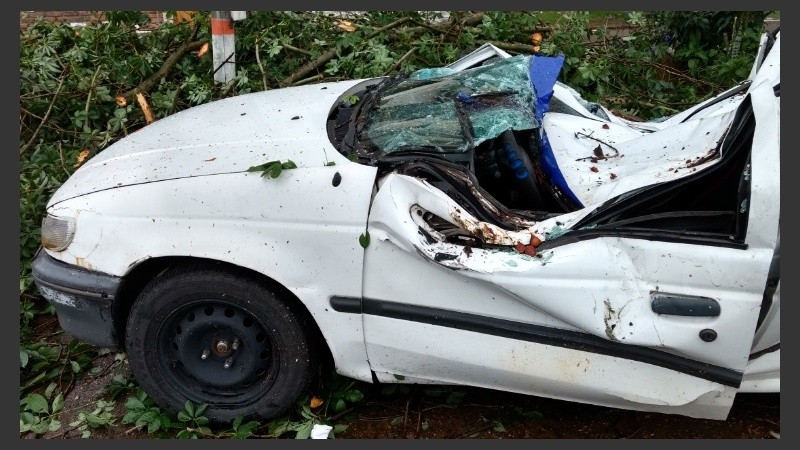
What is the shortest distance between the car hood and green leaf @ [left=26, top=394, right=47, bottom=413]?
957 mm

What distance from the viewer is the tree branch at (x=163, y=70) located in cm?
546

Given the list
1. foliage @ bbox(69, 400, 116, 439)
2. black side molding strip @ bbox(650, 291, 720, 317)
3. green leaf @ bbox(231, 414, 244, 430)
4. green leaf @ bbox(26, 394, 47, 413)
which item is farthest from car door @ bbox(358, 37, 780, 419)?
green leaf @ bbox(26, 394, 47, 413)

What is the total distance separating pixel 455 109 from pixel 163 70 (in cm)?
330

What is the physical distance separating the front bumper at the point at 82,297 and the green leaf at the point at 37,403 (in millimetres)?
474

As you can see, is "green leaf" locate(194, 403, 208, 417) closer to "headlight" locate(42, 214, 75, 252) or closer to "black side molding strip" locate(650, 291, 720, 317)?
"headlight" locate(42, 214, 75, 252)

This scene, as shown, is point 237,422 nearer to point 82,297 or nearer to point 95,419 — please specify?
point 95,419

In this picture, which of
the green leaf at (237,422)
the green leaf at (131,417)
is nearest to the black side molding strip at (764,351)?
the green leaf at (237,422)

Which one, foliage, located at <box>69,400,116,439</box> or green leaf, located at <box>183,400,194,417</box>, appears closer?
green leaf, located at <box>183,400,194,417</box>

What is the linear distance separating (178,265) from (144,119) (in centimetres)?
269

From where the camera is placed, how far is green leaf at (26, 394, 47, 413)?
3.41 metres

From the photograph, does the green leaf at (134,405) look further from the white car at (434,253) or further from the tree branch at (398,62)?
the tree branch at (398,62)

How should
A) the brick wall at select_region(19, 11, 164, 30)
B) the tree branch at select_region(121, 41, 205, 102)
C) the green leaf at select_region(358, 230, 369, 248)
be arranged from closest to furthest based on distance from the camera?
the green leaf at select_region(358, 230, 369, 248) → the tree branch at select_region(121, 41, 205, 102) → the brick wall at select_region(19, 11, 164, 30)

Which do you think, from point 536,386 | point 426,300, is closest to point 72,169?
point 426,300

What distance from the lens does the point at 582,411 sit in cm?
327
